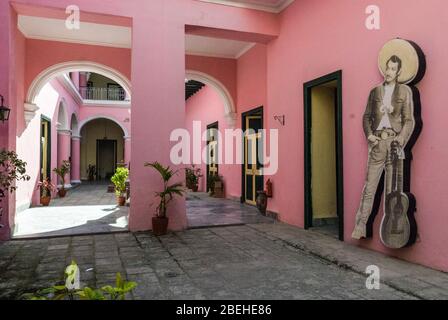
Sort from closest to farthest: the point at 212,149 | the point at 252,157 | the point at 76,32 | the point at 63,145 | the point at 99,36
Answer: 1. the point at 76,32
2. the point at 99,36
3. the point at 252,157
4. the point at 212,149
5. the point at 63,145

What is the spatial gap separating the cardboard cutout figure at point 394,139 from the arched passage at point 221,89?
5.79 metres

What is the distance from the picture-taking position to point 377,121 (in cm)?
470

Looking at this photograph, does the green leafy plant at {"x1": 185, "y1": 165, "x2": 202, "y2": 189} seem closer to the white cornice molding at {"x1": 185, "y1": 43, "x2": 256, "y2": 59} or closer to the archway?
the archway

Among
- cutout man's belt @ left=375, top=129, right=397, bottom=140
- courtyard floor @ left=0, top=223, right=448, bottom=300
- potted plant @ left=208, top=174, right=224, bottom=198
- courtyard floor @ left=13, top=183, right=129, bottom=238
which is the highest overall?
cutout man's belt @ left=375, top=129, right=397, bottom=140

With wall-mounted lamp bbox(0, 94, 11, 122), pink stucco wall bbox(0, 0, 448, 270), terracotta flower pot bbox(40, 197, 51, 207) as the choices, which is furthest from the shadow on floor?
terracotta flower pot bbox(40, 197, 51, 207)

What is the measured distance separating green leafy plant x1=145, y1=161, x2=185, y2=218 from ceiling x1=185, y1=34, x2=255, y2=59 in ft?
12.9

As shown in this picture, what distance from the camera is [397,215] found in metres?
4.32

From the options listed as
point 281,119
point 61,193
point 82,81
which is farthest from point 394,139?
point 82,81

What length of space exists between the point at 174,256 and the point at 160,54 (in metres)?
3.65

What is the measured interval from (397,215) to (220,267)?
219cm

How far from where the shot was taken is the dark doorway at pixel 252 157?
9.19 metres

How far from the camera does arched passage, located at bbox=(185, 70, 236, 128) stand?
999 cm

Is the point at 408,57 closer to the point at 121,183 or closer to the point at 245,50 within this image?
the point at 245,50

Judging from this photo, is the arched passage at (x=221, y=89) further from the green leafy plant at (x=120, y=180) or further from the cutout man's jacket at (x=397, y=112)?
the cutout man's jacket at (x=397, y=112)
